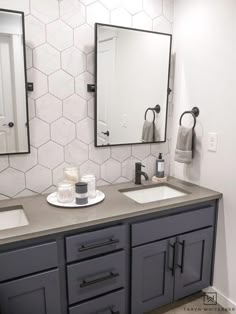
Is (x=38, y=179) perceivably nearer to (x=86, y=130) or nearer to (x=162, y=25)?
(x=86, y=130)

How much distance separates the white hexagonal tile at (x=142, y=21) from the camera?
1.82 meters

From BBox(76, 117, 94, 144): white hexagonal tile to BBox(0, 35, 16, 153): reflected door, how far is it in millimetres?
412

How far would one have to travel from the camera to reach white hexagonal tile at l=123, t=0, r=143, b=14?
5.81 ft

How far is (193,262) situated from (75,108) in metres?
1.27

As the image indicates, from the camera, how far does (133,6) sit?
179 centimetres

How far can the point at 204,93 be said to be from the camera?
5.84ft

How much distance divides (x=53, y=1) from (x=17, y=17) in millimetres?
249

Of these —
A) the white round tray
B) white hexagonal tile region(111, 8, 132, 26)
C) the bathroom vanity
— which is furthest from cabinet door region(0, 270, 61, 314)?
white hexagonal tile region(111, 8, 132, 26)

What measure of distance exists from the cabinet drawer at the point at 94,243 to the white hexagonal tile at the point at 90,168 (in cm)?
55

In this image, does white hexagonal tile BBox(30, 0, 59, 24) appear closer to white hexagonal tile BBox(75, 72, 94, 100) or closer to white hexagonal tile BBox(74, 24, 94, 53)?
white hexagonal tile BBox(74, 24, 94, 53)

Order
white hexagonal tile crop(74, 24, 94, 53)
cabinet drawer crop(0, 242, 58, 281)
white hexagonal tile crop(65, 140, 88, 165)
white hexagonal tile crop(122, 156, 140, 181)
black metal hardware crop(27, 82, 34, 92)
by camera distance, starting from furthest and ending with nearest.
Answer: white hexagonal tile crop(122, 156, 140, 181) → white hexagonal tile crop(65, 140, 88, 165) → white hexagonal tile crop(74, 24, 94, 53) → black metal hardware crop(27, 82, 34, 92) → cabinet drawer crop(0, 242, 58, 281)

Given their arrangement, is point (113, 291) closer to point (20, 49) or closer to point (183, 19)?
point (20, 49)

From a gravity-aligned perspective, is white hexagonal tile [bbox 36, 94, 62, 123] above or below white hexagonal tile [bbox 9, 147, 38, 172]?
above

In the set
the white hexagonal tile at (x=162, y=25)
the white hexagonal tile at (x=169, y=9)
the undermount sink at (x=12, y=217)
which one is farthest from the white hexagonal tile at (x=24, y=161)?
the white hexagonal tile at (x=169, y=9)
